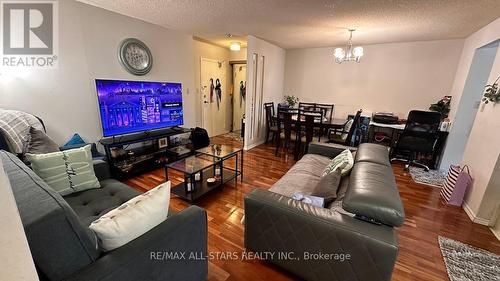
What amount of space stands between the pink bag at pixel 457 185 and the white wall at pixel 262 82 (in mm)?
3179

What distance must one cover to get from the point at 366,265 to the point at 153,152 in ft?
10.3

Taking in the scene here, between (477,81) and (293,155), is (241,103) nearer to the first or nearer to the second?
(293,155)

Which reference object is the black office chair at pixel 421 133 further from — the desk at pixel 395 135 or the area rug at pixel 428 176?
the desk at pixel 395 135

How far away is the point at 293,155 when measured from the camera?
4082 mm

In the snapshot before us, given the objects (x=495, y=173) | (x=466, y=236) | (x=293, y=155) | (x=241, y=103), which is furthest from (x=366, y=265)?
(x=241, y=103)

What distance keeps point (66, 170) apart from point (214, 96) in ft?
13.1

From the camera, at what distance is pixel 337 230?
118cm

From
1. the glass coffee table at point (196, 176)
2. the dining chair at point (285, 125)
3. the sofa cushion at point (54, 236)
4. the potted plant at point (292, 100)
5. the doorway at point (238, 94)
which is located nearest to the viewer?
the sofa cushion at point (54, 236)

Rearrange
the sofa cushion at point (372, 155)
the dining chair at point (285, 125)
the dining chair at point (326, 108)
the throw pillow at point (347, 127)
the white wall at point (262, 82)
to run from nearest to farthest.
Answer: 1. the sofa cushion at point (372, 155)
2. the throw pillow at point (347, 127)
3. the dining chair at point (285, 125)
4. the white wall at point (262, 82)
5. the dining chair at point (326, 108)

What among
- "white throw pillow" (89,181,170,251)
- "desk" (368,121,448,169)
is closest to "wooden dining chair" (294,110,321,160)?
"desk" (368,121,448,169)

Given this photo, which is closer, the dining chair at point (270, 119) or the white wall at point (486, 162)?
the white wall at point (486, 162)

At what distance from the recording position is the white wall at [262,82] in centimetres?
410

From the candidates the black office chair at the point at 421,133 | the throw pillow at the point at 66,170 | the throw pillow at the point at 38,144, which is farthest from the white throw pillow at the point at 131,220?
the black office chair at the point at 421,133

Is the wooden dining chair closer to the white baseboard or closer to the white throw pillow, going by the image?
the white baseboard
